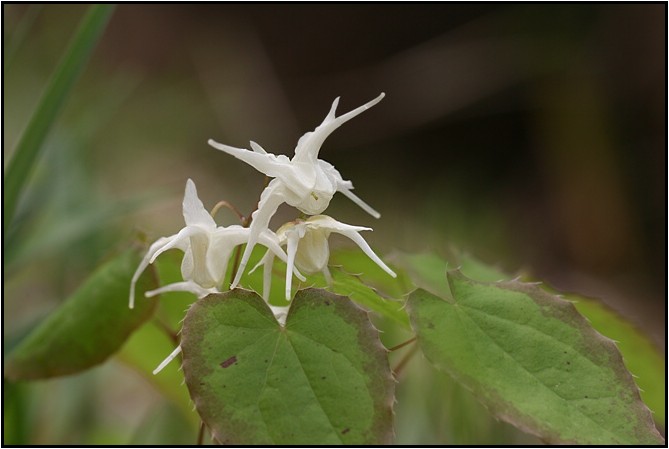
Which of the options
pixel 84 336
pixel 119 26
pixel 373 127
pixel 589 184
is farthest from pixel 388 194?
pixel 84 336

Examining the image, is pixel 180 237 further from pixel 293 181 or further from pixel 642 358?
pixel 642 358

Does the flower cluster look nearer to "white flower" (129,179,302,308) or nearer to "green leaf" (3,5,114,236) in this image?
"white flower" (129,179,302,308)

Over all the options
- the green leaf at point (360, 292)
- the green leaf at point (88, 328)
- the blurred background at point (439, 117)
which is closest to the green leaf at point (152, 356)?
the green leaf at point (88, 328)

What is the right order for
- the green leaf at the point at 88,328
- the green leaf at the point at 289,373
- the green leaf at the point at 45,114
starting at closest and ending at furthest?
the green leaf at the point at 289,373 → the green leaf at the point at 88,328 → the green leaf at the point at 45,114

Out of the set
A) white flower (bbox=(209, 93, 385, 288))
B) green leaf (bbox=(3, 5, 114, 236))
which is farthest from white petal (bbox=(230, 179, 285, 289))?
green leaf (bbox=(3, 5, 114, 236))

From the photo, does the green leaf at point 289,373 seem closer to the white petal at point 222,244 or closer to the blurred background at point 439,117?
the white petal at point 222,244

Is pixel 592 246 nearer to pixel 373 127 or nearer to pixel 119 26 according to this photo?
pixel 373 127

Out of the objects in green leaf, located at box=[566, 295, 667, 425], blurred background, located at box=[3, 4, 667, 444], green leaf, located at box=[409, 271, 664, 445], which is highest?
green leaf, located at box=[409, 271, 664, 445]

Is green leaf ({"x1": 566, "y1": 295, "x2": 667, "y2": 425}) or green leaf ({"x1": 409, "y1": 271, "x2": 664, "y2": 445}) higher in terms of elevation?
green leaf ({"x1": 409, "y1": 271, "x2": 664, "y2": 445})
